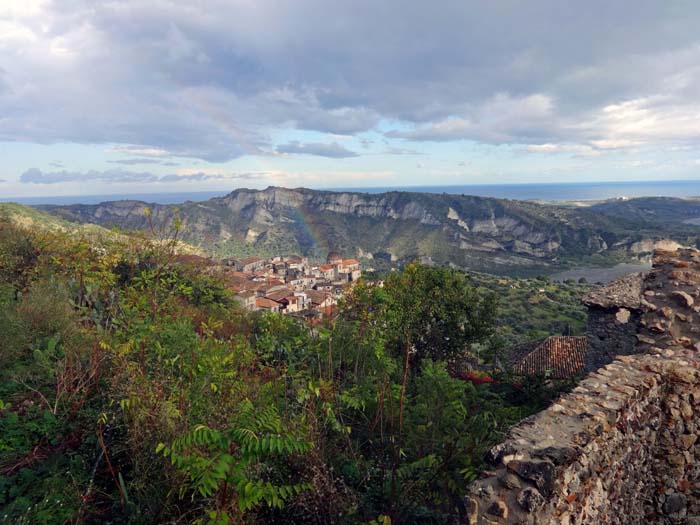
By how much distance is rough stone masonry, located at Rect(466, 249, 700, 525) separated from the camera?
278 cm

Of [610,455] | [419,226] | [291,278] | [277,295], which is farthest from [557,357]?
[419,226]

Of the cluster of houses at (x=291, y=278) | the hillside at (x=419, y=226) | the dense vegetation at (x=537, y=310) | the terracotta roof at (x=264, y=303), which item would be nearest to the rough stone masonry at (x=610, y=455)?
the dense vegetation at (x=537, y=310)

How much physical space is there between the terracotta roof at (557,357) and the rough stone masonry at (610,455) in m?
11.1

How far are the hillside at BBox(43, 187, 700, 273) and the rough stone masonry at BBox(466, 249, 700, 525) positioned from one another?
95685 millimetres

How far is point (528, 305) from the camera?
49.4 m

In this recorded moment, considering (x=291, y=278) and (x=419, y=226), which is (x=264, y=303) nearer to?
(x=291, y=278)

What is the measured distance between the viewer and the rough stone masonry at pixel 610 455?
9.11ft

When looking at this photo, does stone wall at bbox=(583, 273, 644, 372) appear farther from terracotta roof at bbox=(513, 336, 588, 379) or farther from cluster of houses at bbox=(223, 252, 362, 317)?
cluster of houses at bbox=(223, 252, 362, 317)

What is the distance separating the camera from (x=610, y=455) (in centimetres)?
340

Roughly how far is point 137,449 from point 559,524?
3562mm

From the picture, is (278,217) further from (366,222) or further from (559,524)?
(559,524)

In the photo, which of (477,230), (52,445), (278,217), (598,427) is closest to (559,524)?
(598,427)

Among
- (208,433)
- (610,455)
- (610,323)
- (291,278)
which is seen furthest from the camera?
(291,278)

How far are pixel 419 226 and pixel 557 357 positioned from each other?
123 m
